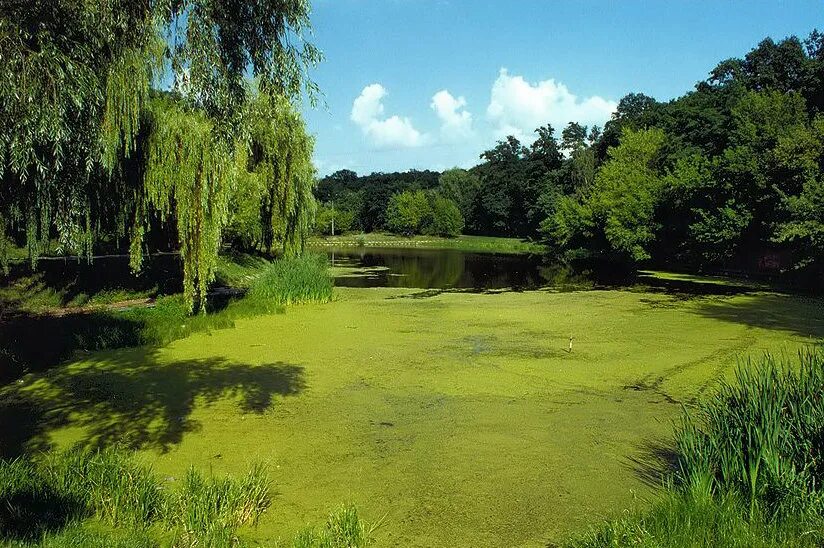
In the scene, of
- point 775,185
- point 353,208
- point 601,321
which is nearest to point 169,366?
point 601,321

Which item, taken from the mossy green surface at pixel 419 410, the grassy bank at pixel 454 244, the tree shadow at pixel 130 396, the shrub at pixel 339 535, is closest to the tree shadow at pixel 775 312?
the mossy green surface at pixel 419 410

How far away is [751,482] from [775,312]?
11.4 meters

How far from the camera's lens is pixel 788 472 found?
11.5 feet

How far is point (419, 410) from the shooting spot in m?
6.38

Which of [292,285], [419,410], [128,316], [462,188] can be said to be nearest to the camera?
[419,410]

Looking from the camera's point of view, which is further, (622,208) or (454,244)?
(454,244)

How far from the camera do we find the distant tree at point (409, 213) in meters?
66.9

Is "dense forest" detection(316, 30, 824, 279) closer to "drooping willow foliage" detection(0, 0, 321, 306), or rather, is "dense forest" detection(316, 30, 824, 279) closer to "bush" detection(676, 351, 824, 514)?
"bush" detection(676, 351, 824, 514)

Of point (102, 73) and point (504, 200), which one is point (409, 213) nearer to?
point (504, 200)

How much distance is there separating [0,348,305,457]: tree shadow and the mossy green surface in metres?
0.03

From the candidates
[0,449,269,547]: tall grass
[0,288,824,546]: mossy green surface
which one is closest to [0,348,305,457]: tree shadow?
[0,288,824,546]: mossy green surface

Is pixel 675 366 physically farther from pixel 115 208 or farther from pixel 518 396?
pixel 115 208

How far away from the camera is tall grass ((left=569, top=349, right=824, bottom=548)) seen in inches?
126

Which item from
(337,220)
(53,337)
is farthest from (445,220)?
(53,337)
